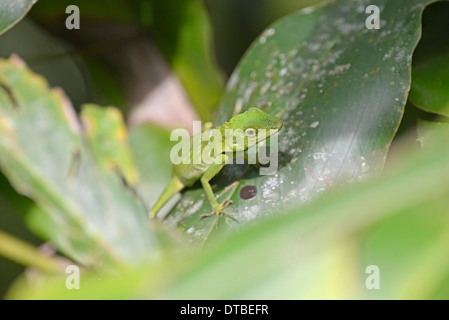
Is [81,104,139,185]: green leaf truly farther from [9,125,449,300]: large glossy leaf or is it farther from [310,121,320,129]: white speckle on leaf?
[9,125,449,300]: large glossy leaf

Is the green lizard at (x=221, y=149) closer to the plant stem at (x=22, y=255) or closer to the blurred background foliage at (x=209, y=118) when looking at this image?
the blurred background foliage at (x=209, y=118)

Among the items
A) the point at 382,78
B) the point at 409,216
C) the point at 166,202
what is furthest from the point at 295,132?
the point at 409,216

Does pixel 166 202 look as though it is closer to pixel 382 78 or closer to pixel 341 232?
pixel 382 78

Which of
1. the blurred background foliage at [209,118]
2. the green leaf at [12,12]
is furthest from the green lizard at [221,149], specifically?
the green leaf at [12,12]

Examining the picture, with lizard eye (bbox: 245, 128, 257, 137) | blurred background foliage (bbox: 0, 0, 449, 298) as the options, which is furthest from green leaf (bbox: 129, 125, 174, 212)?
lizard eye (bbox: 245, 128, 257, 137)

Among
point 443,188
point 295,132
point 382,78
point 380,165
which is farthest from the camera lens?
point 295,132
